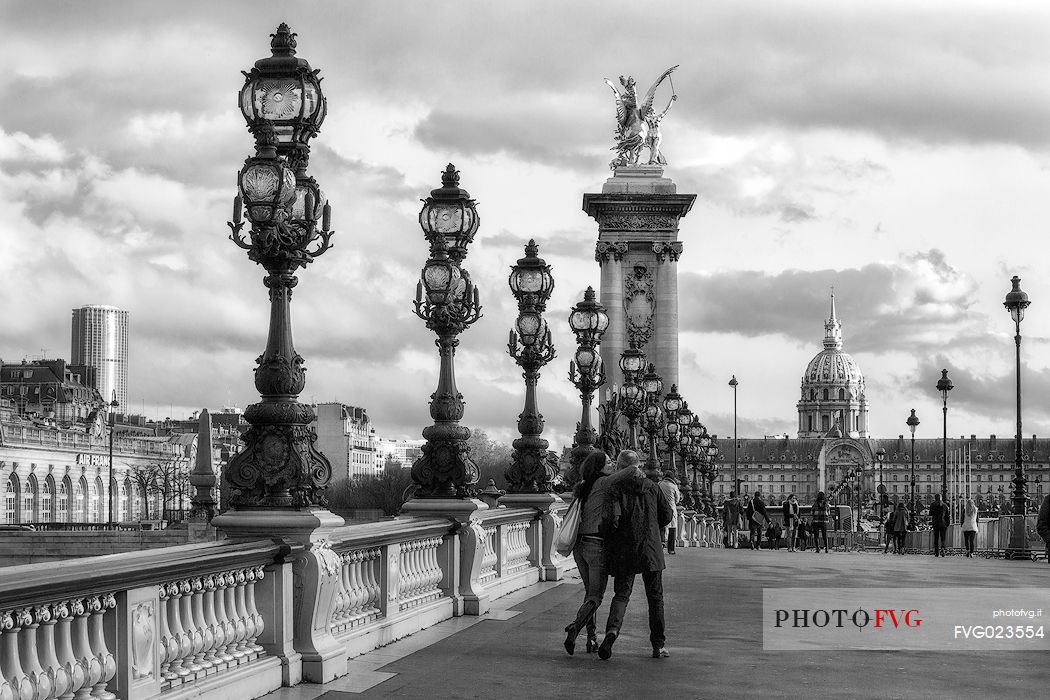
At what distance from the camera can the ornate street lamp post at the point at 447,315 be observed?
19859 millimetres

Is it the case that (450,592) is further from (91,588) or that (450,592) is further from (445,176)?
(91,588)

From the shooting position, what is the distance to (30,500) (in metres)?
158

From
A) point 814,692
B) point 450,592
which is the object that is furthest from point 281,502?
point 450,592

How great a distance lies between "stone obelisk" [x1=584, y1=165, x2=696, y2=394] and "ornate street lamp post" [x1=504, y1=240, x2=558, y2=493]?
6291 centimetres

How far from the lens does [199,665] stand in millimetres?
11164

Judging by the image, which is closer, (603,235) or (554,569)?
(554,569)

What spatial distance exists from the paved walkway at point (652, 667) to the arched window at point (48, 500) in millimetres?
148347

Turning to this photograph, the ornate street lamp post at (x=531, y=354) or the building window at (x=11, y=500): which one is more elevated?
the ornate street lamp post at (x=531, y=354)

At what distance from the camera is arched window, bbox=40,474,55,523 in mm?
161137

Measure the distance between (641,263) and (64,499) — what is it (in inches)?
3748

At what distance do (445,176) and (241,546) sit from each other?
1004cm

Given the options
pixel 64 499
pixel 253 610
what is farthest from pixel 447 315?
pixel 64 499

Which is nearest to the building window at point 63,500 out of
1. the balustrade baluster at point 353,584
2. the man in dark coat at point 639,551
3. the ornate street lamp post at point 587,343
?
the ornate street lamp post at point 587,343

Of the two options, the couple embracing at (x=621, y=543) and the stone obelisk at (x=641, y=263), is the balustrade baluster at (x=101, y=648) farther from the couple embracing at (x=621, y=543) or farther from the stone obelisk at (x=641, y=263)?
the stone obelisk at (x=641, y=263)
